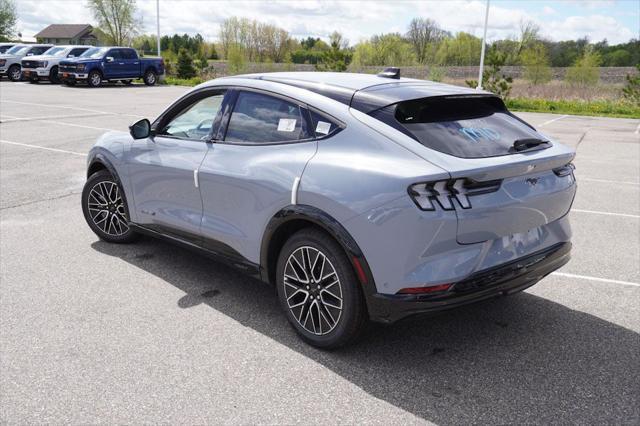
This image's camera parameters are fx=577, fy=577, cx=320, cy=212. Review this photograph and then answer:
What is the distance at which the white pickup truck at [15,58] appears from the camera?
32.9 meters

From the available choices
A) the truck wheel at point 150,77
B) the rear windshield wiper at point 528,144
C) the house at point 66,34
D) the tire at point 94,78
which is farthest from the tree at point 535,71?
the house at point 66,34

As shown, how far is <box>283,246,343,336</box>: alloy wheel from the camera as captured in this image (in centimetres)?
342

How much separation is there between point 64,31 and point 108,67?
113 meters

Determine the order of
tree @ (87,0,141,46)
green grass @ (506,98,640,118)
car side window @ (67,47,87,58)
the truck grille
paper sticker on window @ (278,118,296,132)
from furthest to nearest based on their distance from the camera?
tree @ (87,0,141,46) → car side window @ (67,47,87,58) → the truck grille → green grass @ (506,98,640,118) → paper sticker on window @ (278,118,296,132)

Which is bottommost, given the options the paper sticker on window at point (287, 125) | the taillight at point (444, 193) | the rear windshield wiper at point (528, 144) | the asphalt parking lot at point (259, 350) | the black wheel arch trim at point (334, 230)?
the asphalt parking lot at point (259, 350)

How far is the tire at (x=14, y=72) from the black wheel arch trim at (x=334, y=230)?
35068 mm

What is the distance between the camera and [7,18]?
3219 inches

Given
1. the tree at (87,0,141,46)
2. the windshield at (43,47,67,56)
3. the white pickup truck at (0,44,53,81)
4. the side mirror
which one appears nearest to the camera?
the side mirror

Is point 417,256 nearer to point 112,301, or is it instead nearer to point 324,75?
point 324,75

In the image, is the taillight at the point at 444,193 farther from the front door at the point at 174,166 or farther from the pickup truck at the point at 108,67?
the pickup truck at the point at 108,67

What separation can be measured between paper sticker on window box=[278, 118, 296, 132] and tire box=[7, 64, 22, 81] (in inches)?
1371

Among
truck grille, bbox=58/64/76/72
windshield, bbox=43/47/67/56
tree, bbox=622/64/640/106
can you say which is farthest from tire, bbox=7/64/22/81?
tree, bbox=622/64/640/106

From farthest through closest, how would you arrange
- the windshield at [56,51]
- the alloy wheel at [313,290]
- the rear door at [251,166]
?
1. the windshield at [56,51]
2. the rear door at [251,166]
3. the alloy wheel at [313,290]

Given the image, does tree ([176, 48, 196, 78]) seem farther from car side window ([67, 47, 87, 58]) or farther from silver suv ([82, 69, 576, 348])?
silver suv ([82, 69, 576, 348])
